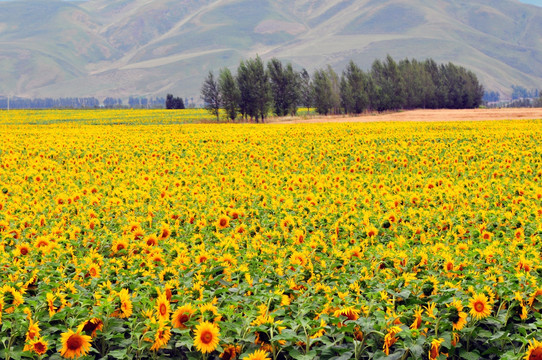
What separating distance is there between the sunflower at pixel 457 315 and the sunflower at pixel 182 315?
248 centimetres

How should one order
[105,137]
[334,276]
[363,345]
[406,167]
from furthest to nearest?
[105,137] → [406,167] → [334,276] → [363,345]

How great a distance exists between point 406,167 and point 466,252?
10.5m

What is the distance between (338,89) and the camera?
338 feet

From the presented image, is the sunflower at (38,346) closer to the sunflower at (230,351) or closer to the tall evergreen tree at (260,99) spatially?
the sunflower at (230,351)

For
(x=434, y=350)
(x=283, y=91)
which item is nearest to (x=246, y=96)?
(x=283, y=91)

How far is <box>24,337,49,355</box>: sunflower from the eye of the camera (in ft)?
15.4

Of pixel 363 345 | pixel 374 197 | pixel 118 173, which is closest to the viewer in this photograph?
→ pixel 363 345

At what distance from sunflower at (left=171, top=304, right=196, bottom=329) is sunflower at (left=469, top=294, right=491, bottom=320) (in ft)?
8.70

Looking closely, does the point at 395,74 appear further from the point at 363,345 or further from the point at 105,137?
the point at 363,345

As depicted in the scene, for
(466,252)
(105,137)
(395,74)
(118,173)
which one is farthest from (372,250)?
(395,74)

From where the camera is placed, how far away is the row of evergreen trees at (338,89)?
7600 centimetres

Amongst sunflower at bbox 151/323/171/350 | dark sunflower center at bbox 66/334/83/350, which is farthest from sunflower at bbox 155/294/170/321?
dark sunflower center at bbox 66/334/83/350

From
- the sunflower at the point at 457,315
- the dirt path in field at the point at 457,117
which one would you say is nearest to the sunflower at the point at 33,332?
the sunflower at the point at 457,315

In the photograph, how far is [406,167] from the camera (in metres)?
17.7
